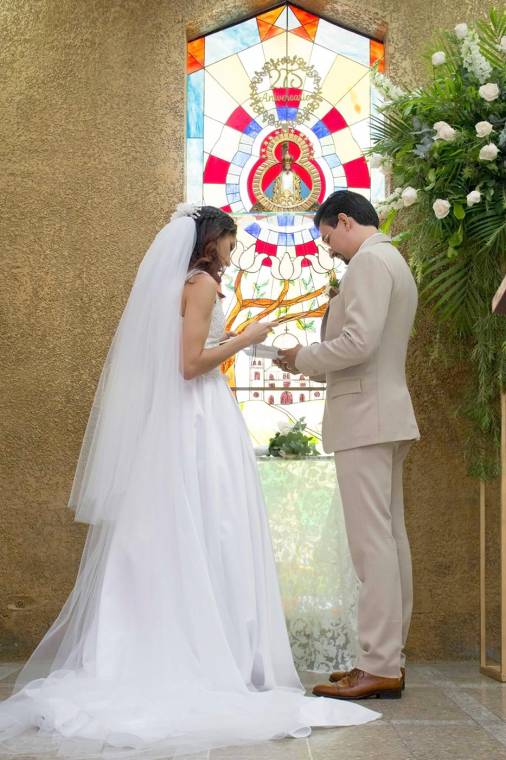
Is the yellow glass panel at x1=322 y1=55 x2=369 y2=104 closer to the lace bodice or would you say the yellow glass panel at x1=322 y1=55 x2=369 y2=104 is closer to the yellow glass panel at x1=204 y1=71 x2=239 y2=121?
the yellow glass panel at x1=204 y1=71 x2=239 y2=121

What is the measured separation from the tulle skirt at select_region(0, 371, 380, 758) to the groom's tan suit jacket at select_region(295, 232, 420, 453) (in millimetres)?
377

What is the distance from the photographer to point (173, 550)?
3.22 m

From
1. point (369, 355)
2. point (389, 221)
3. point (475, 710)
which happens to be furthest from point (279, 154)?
point (475, 710)

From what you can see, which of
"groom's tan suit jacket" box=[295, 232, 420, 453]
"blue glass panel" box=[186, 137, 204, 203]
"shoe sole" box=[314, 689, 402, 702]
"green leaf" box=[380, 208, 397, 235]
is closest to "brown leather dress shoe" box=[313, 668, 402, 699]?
"shoe sole" box=[314, 689, 402, 702]

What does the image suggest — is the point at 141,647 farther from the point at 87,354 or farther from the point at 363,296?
the point at 87,354

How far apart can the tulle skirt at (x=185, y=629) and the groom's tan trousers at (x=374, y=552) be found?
0.32 metres

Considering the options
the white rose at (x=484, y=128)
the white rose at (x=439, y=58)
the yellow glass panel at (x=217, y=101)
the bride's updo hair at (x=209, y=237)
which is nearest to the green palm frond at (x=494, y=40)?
the white rose at (x=439, y=58)

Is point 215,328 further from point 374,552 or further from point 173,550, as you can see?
point 374,552

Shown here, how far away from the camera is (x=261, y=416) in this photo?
185 inches

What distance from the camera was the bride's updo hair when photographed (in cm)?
352

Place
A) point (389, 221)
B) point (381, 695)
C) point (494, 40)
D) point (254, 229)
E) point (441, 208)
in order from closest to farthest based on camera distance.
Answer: point (381, 695) → point (441, 208) → point (494, 40) → point (389, 221) → point (254, 229)

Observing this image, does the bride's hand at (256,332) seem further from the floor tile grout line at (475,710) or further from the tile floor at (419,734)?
the floor tile grout line at (475,710)

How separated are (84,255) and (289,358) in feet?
4.58

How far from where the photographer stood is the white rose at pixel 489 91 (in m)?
3.54
